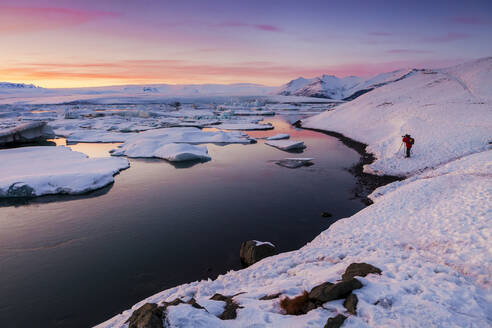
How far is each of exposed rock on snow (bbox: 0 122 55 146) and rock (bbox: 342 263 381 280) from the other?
3817 centimetres

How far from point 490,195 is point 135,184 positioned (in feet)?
56.5

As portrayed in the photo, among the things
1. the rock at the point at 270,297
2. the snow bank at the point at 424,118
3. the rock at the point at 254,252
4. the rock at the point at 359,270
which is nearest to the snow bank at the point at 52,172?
the rock at the point at 254,252

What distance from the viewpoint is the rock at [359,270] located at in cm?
607

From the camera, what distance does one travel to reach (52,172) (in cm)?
1764

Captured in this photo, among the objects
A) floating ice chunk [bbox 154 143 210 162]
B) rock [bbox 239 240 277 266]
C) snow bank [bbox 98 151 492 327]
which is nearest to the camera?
snow bank [bbox 98 151 492 327]

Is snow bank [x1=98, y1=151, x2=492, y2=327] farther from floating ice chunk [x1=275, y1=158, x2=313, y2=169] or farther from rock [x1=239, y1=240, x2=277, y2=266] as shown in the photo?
floating ice chunk [x1=275, y1=158, x2=313, y2=169]

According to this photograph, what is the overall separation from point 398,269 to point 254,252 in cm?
437

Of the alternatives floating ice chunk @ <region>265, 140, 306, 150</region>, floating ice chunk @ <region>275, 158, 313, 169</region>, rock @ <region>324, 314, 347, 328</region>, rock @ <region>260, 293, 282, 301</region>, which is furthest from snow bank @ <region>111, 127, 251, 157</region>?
rock @ <region>324, 314, 347, 328</region>

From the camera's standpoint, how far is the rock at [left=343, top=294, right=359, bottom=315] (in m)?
4.95

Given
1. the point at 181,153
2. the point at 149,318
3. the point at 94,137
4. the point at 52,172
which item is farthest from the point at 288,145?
the point at 149,318

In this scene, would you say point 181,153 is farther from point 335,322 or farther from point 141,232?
point 335,322

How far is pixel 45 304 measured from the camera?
760cm

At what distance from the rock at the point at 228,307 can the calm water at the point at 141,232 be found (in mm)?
2551

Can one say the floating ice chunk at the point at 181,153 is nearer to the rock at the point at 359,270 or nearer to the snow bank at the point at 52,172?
the snow bank at the point at 52,172
